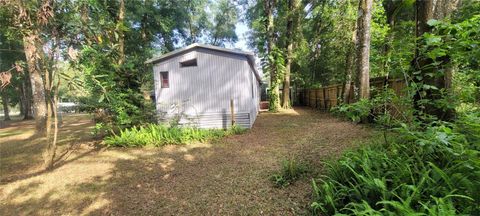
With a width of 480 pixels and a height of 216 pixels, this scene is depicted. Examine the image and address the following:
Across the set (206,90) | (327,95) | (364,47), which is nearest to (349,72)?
(364,47)

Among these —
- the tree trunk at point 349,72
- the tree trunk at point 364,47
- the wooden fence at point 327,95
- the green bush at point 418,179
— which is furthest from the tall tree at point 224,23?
the green bush at point 418,179

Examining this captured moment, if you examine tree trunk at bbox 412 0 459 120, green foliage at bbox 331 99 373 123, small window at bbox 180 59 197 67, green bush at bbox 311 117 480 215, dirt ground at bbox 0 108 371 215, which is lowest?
dirt ground at bbox 0 108 371 215

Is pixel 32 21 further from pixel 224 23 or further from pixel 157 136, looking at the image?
pixel 224 23

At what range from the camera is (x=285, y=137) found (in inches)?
279

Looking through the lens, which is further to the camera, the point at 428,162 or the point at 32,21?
the point at 32,21

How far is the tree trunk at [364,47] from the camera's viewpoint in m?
6.62

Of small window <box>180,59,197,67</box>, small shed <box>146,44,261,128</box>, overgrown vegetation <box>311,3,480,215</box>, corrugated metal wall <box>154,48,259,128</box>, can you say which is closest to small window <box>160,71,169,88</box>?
small shed <box>146,44,261,128</box>

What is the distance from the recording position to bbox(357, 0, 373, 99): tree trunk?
6617 mm

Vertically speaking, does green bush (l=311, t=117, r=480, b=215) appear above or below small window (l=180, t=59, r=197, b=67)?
below

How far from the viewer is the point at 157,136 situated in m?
7.29

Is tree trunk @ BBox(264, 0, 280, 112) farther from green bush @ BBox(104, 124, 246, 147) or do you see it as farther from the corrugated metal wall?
green bush @ BBox(104, 124, 246, 147)

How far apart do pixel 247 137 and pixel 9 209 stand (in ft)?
18.6

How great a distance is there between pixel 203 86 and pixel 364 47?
575cm

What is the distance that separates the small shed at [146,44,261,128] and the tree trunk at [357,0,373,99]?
12.7 ft
